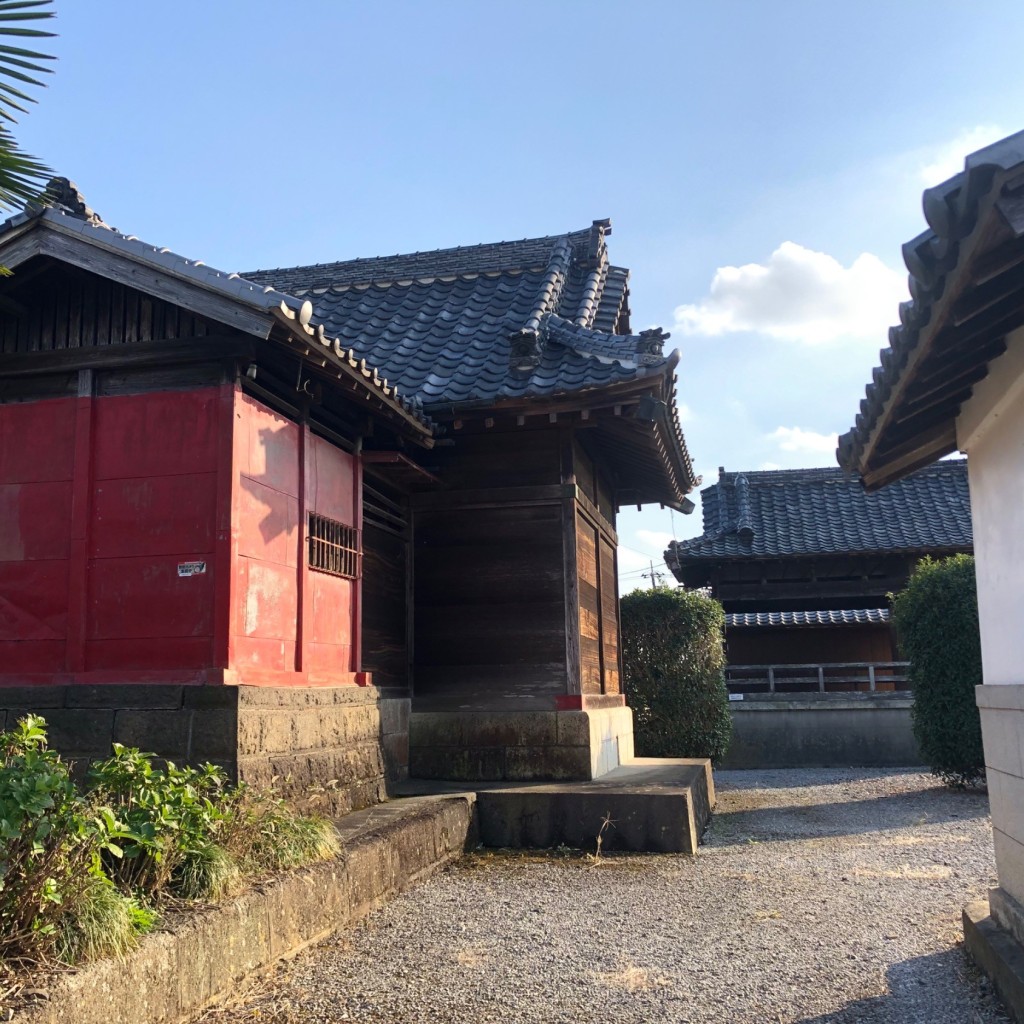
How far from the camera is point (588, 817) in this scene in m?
8.16

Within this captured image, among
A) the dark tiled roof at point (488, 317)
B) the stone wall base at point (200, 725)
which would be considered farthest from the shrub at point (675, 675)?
the stone wall base at point (200, 725)

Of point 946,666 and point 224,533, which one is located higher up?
point 224,533

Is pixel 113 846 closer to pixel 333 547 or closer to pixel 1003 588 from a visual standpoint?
pixel 1003 588

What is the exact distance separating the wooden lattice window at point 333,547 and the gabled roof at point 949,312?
414cm

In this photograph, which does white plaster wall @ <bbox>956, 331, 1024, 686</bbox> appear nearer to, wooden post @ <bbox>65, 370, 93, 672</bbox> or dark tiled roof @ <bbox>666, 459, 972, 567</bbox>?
wooden post @ <bbox>65, 370, 93, 672</bbox>

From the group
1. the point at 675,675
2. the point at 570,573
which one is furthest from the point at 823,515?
the point at 570,573

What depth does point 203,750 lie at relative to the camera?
5992mm

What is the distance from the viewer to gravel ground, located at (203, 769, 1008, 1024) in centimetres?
429

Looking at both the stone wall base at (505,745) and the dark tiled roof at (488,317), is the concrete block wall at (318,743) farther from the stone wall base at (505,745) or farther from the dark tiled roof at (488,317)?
the dark tiled roof at (488,317)

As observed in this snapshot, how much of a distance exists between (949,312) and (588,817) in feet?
19.6

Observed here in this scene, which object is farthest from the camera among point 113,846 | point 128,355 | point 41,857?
point 128,355

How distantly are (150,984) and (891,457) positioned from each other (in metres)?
4.73

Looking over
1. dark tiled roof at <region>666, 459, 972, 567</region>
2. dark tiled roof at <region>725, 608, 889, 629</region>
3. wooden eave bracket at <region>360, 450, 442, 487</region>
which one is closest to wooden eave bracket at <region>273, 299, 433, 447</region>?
wooden eave bracket at <region>360, 450, 442, 487</region>

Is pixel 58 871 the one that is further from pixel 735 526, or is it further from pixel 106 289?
pixel 735 526
